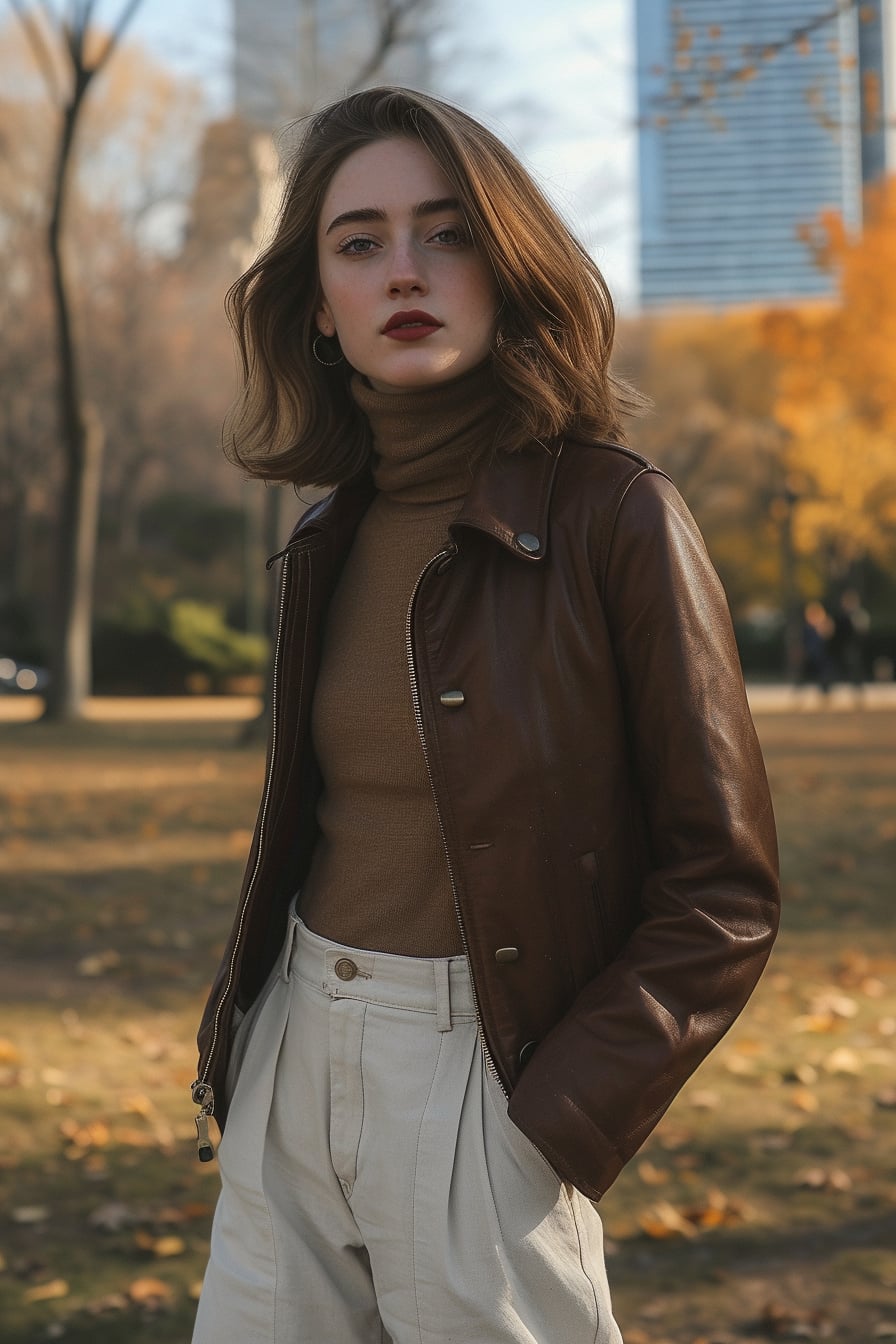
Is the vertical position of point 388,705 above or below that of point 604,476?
below

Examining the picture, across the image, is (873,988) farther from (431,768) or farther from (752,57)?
(431,768)

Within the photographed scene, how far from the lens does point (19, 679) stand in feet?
101

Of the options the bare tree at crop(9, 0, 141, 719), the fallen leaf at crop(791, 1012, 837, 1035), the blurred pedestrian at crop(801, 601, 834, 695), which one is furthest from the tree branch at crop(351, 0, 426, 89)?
the fallen leaf at crop(791, 1012, 837, 1035)

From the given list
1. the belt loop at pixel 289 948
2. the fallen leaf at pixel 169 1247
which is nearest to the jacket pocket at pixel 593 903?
the belt loop at pixel 289 948

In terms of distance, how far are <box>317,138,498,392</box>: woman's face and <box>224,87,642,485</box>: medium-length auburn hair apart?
3 cm

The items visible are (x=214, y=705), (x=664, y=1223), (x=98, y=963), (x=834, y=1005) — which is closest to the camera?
(x=664, y=1223)

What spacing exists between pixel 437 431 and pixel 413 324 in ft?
0.50

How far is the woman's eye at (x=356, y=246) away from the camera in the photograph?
213 centimetres

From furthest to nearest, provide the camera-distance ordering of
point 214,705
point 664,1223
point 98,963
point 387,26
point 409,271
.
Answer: point 214,705 < point 387,26 < point 98,963 < point 664,1223 < point 409,271

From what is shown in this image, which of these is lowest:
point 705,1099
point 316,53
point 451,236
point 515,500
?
point 705,1099

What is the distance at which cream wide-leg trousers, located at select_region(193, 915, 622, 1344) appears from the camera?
75.2 inches

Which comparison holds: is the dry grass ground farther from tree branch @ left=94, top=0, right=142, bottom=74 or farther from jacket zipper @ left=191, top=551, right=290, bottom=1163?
tree branch @ left=94, top=0, right=142, bottom=74

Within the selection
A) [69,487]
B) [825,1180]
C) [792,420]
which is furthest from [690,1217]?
[792,420]

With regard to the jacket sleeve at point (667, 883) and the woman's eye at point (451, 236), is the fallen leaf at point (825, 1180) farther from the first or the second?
the woman's eye at point (451, 236)
